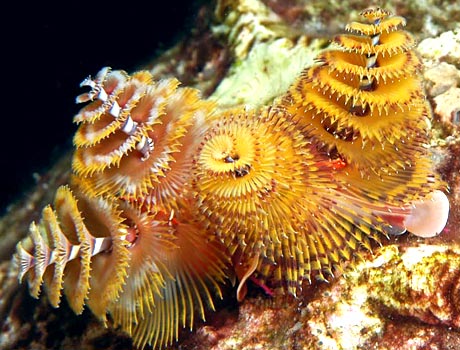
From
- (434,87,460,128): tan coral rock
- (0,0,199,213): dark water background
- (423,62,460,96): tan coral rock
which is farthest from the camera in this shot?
(0,0,199,213): dark water background

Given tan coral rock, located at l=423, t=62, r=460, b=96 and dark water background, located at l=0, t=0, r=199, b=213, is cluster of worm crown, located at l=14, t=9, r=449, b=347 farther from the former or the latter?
dark water background, located at l=0, t=0, r=199, b=213

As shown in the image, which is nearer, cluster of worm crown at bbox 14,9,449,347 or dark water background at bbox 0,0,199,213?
cluster of worm crown at bbox 14,9,449,347

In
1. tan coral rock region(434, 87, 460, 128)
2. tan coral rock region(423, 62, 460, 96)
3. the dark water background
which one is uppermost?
the dark water background

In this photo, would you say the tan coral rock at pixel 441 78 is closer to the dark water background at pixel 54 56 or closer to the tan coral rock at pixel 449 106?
the tan coral rock at pixel 449 106

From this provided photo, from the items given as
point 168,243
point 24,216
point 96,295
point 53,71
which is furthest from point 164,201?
point 53,71

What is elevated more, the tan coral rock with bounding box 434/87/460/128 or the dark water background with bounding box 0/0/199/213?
the dark water background with bounding box 0/0/199/213

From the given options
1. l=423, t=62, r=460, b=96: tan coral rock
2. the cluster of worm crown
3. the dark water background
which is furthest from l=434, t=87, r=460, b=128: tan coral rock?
the dark water background

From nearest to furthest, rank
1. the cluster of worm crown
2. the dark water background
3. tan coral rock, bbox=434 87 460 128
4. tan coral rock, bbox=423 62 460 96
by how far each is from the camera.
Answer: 1. the cluster of worm crown
2. tan coral rock, bbox=434 87 460 128
3. tan coral rock, bbox=423 62 460 96
4. the dark water background
